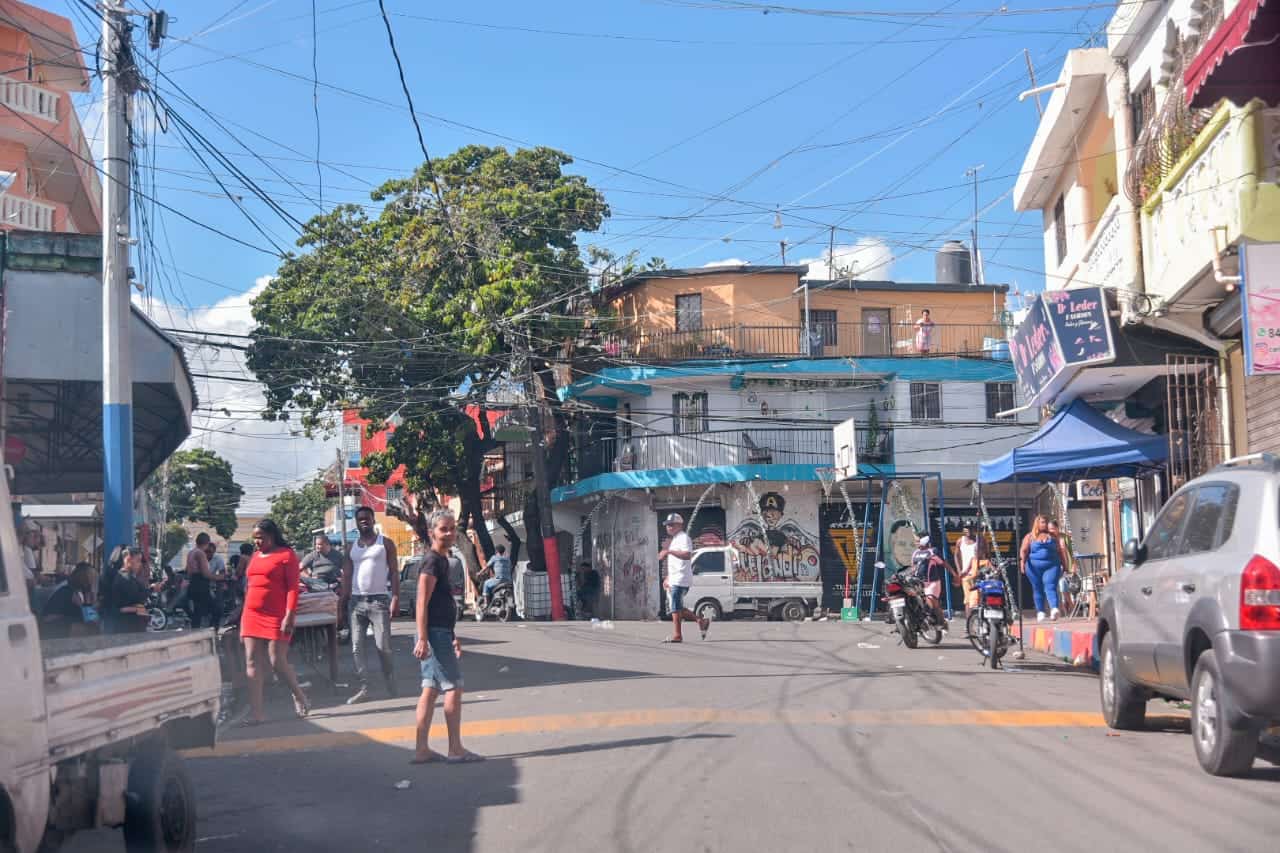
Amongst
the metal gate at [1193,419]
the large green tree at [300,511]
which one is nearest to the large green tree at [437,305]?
the metal gate at [1193,419]

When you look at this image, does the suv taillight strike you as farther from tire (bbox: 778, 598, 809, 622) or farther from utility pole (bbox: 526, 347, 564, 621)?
utility pole (bbox: 526, 347, 564, 621)

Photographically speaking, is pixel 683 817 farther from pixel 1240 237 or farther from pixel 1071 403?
pixel 1071 403

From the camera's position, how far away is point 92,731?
5.39 meters

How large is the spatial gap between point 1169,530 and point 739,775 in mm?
3846

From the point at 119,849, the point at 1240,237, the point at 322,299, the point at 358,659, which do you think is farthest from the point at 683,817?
the point at 322,299

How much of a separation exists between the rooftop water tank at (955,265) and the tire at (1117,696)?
35.4 meters

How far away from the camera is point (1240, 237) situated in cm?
1227

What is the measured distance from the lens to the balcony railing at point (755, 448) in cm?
3934

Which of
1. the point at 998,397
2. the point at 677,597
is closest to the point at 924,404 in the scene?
the point at 998,397

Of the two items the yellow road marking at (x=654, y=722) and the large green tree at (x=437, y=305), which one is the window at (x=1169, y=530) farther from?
the large green tree at (x=437, y=305)

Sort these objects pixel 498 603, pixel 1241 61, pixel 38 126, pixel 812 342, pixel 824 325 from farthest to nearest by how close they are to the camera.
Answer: pixel 824 325 → pixel 812 342 → pixel 38 126 → pixel 498 603 → pixel 1241 61

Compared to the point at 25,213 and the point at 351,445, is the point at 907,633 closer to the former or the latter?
the point at 25,213

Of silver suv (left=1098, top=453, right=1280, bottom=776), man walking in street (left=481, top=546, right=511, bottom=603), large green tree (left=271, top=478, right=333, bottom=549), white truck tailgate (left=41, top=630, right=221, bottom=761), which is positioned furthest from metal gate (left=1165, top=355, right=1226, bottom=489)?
large green tree (left=271, top=478, right=333, bottom=549)

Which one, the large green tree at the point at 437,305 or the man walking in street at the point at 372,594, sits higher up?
the large green tree at the point at 437,305
